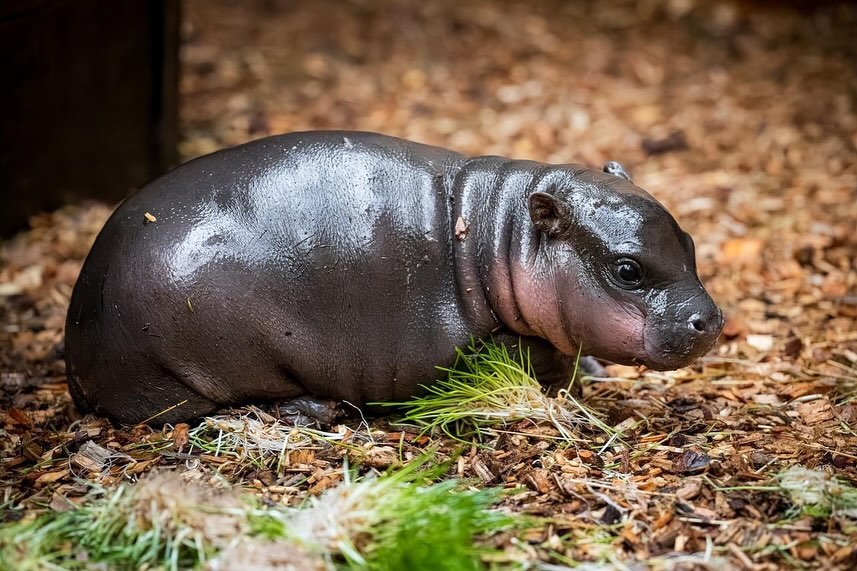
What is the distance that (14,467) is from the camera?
4.65 meters

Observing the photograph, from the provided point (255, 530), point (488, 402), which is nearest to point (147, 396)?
point (255, 530)

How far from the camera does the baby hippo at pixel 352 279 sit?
4.68 metres

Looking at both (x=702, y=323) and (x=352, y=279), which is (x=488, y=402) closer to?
(x=352, y=279)

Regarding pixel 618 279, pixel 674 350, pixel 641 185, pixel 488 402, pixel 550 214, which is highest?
pixel 550 214

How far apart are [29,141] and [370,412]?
3.21 metres

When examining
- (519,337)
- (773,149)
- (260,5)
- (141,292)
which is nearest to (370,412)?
(519,337)

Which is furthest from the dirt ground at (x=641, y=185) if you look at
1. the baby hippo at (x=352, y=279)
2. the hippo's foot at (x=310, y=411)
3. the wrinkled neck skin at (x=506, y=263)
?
the wrinkled neck skin at (x=506, y=263)

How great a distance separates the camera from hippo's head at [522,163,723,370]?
461 centimetres

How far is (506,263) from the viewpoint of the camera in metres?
Answer: 4.89

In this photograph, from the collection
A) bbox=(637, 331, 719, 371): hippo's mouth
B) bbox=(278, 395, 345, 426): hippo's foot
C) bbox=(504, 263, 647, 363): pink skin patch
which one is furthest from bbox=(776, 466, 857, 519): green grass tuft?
bbox=(278, 395, 345, 426): hippo's foot

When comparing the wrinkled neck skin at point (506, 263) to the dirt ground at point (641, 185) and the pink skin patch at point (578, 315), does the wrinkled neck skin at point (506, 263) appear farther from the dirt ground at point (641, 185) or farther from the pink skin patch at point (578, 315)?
the dirt ground at point (641, 185)

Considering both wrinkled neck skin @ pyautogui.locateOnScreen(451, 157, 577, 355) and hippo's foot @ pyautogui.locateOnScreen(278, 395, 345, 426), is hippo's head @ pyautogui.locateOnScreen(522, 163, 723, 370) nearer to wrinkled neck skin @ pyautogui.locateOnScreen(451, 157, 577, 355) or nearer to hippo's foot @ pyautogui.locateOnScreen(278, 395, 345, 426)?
wrinkled neck skin @ pyautogui.locateOnScreen(451, 157, 577, 355)

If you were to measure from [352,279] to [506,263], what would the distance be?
0.69m

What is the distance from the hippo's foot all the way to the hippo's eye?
1.41m
